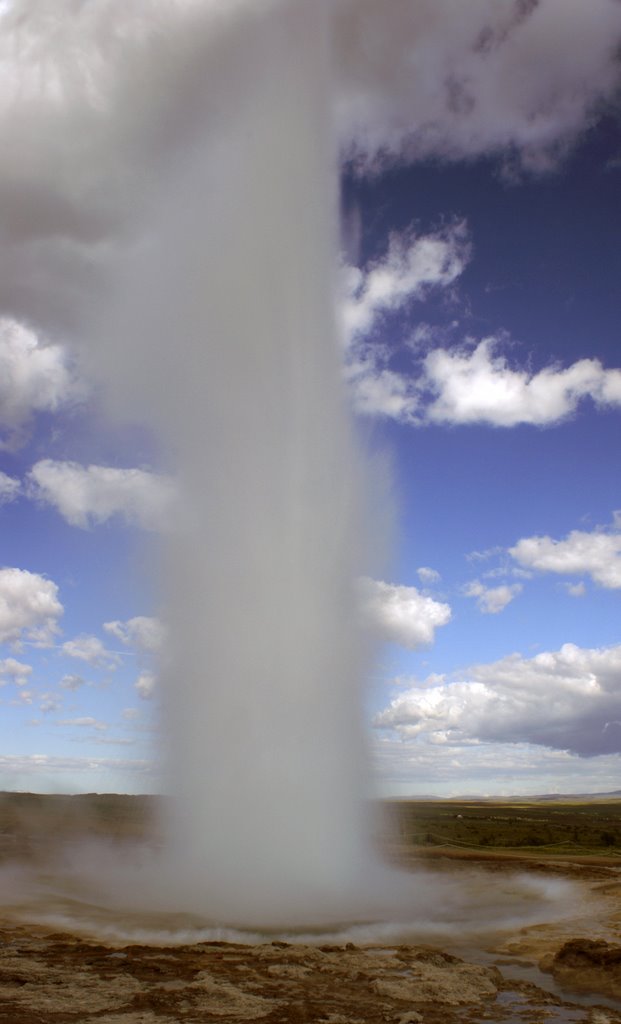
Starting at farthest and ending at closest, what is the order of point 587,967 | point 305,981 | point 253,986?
point 587,967
point 305,981
point 253,986

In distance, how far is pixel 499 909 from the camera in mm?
20844

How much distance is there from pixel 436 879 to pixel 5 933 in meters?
16.1

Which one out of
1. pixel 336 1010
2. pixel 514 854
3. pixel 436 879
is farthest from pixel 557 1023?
pixel 514 854

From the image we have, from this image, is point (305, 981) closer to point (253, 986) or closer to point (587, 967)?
point (253, 986)

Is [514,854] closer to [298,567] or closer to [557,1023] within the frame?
[298,567]

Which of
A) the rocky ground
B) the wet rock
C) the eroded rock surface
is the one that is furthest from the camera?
the wet rock

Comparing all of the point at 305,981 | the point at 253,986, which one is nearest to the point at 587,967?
the point at 305,981

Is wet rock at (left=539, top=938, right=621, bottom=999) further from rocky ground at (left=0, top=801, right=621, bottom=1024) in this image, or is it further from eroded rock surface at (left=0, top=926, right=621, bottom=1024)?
eroded rock surface at (left=0, top=926, right=621, bottom=1024)

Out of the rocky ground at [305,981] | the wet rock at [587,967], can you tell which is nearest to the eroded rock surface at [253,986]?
the rocky ground at [305,981]

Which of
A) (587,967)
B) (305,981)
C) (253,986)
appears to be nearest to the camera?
(253,986)

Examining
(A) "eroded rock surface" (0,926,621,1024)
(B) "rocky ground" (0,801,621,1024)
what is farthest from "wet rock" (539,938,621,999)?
(A) "eroded rock surface" (0,926,621,1024)

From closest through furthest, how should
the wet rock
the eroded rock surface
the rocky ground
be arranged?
the eroded rock surface → the rocky ground → the wet rock

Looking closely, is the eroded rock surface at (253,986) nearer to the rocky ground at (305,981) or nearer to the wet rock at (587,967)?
the rocky ground at (305,981)

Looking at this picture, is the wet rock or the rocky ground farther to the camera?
the wet rock
